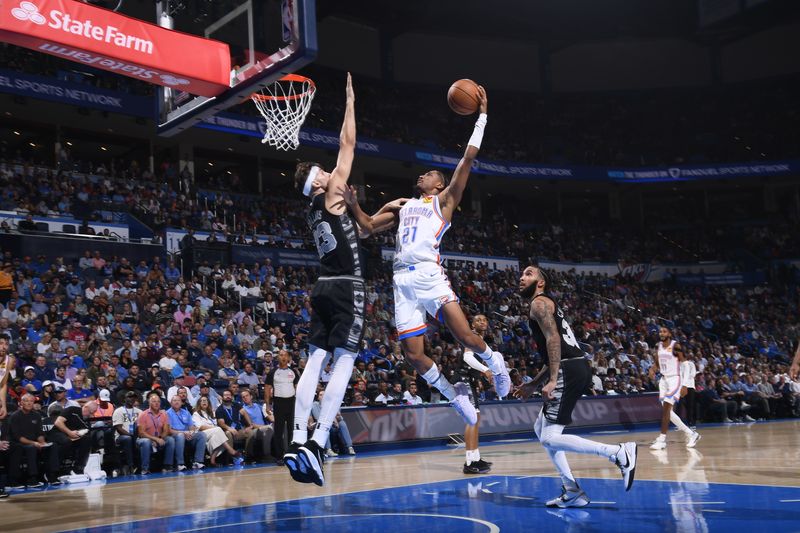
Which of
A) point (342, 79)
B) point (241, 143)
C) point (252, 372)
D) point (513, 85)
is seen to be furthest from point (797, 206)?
point (252, 372)

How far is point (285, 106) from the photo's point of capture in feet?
36.0

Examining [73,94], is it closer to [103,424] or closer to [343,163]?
[103,424]

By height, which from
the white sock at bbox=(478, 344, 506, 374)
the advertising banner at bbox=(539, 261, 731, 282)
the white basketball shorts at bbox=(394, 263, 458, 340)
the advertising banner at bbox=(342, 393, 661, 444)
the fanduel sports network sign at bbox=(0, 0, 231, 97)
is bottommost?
the advertising banner at bbox=(342, 393, 661, 444)

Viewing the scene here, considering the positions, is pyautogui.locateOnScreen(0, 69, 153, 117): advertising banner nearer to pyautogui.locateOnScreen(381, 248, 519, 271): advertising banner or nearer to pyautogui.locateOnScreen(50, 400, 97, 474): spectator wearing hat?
pyautogui.locateOnScreen(381, 248, 519, 271): advertising banner

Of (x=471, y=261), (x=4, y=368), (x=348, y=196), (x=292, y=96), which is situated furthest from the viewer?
(x=471, y=261)

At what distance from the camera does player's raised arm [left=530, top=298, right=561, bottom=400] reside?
625 cm

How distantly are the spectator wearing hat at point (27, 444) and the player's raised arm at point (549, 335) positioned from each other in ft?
25.7

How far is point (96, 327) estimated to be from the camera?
50.4 feet

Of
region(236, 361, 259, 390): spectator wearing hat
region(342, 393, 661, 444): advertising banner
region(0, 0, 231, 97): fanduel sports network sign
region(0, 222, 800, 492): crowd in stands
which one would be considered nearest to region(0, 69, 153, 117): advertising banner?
region(0, 222, 800, 492): crowd in stands

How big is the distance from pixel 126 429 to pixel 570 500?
8.26 meters

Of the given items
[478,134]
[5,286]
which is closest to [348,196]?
[478,134]

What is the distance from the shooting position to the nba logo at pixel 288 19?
8.09m

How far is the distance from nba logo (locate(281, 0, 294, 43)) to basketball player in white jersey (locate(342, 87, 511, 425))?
7.26ft

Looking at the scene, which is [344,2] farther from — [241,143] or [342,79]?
[241,143]
